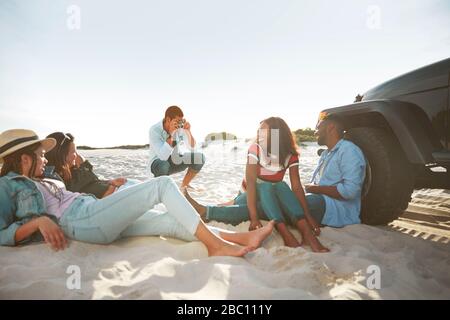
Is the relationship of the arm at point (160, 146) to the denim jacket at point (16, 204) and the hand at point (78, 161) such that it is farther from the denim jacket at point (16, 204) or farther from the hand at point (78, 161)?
the denim jacket at point (16, 204)

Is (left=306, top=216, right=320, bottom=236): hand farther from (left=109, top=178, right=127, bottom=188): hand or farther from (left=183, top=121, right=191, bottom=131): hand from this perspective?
(left=183, top=121, right=191, bottom=131): hand

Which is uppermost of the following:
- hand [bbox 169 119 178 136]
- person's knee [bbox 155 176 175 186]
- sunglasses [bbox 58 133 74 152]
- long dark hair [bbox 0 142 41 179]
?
hand [bbox 169 119 178 136]

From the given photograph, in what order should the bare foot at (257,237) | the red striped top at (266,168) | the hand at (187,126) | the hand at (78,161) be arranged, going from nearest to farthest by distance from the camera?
the bare foot at (257,237) < the red striped top at (266,168) < the hand at (78,161) < the hand at (187,126)

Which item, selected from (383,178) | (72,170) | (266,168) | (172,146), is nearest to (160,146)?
(172,146)

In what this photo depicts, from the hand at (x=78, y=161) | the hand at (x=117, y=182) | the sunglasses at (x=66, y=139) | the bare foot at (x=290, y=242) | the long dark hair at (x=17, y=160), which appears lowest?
the bare foot at (x=290, y=242)

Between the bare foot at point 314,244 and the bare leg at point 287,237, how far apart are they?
8 centimetres

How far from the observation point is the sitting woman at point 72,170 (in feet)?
10.7

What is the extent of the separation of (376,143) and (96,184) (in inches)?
140

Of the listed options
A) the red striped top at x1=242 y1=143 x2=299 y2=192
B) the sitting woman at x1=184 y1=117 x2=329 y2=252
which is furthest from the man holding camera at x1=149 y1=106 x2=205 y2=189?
the red striped top at x1=242 y1=143 x2=299 y2=192

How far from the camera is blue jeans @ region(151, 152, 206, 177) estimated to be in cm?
522

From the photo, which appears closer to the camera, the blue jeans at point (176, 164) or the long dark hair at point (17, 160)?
the long dark hair at point (17, 160)

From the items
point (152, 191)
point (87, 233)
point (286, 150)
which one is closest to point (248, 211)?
point (286, 150)

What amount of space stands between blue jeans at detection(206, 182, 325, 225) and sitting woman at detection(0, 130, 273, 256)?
500mm

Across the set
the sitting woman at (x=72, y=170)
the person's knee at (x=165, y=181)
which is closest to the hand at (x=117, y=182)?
the sitting woman at (x=72, y=170)
